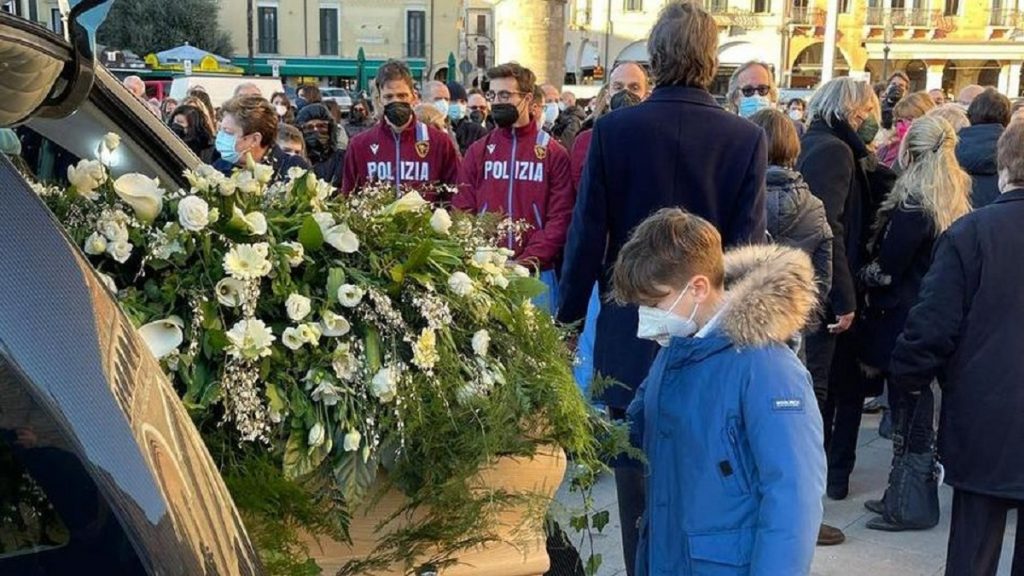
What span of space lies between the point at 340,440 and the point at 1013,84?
52.6m

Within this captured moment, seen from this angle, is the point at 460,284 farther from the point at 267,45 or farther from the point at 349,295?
the point at 267,45

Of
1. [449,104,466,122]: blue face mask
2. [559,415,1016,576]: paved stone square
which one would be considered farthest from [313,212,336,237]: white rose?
[449,104,466,122]: blue face mask

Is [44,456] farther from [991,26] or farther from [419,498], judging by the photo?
[991,26]

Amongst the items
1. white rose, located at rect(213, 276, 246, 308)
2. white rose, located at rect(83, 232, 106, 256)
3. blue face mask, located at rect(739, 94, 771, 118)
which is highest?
blue face mask, located at rect(739, 94, 771, 118)

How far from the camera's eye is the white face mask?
8.00ft

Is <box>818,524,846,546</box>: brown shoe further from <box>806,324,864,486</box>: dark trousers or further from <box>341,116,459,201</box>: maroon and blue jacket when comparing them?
<box>341,116,459,201</box>: maroon and blue jacket

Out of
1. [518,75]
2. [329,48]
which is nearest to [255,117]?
[518,75]

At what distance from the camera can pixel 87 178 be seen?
181 centimetres

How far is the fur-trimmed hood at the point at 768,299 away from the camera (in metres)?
2.28

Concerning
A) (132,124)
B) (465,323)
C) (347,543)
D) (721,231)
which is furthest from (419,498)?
(721,231)

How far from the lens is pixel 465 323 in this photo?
6.05 ft

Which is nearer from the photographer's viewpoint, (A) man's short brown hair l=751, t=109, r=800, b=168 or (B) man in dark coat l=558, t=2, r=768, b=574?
(B) man in dark coat l=558, t=2, r=768, b=574

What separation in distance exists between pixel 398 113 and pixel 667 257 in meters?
3.14

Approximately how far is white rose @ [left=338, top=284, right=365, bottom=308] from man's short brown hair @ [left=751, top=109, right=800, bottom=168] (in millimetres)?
2837
